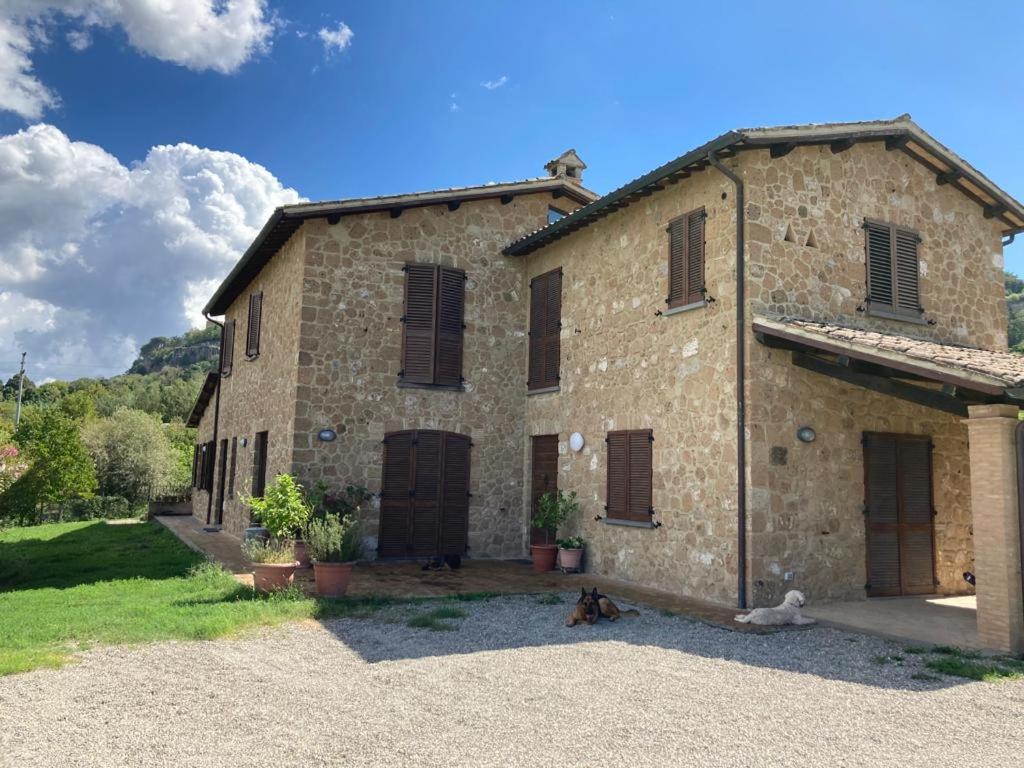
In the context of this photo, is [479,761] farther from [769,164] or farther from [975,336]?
[975,336]

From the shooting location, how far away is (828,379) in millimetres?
8734

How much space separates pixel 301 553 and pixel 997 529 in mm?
8640

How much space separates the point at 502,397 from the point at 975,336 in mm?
7307

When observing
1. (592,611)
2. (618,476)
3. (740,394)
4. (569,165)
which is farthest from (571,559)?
(569,165)

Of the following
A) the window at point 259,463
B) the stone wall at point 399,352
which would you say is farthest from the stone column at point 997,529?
the window at point 259,463

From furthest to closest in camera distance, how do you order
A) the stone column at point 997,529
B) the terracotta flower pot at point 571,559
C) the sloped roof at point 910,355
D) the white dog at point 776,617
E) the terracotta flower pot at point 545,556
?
1. the terracotta flower pot at point 545,556
2. the terracotta flower pot at point 571,559
3. the white dog at point 776,617
4. the stone column at point 997,529
5. the sloped roof at point 910,355

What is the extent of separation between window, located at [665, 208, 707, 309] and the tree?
22366mm

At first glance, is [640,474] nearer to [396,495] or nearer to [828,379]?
[828,379]

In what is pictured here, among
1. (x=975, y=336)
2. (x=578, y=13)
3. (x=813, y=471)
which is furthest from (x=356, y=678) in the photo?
(x=975, y=336)

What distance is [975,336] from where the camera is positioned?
1032 centimetres

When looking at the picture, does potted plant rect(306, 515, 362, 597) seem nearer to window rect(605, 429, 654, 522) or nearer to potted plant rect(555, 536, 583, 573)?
potted plant rect(555, 536, 583, 573)

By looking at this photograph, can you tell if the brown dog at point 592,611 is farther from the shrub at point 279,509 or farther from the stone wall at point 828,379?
the shrub at point 279,509

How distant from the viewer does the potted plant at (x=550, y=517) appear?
11.1 m

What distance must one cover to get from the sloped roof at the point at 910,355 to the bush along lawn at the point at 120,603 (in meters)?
5.50
